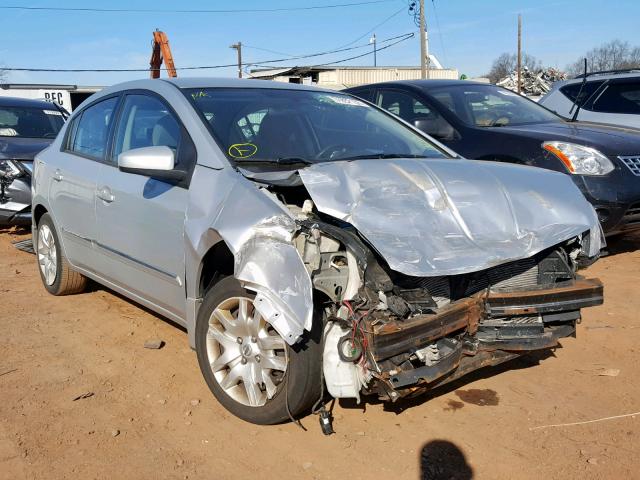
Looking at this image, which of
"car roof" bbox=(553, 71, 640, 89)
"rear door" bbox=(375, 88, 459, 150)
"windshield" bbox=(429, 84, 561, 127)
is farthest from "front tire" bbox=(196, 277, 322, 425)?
"car roof" bbox=(553, 71, 640, 89)

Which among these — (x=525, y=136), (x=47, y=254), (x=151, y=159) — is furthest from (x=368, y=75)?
(x=151, y=159)

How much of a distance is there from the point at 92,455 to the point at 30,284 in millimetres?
3551

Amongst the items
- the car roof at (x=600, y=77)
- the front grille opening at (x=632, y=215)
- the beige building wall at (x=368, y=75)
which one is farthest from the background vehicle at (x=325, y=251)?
the beige building wall at (x=368, y=75)

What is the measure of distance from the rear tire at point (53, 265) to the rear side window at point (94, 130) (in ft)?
2.59

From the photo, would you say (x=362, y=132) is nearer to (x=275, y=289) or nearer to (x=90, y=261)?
(x=275, y=289)

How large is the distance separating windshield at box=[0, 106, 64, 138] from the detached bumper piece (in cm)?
799

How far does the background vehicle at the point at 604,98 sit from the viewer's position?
7.99 m

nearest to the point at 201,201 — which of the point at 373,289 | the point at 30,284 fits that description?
the point at 373,289

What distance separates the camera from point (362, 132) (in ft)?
13.8

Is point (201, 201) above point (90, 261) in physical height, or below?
above

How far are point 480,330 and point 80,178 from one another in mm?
3083

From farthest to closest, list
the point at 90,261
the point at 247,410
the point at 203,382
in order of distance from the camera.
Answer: the point at 90,261, the point at 203,382, the point at 247,410

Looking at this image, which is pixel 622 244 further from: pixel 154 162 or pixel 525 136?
pixel 154 162

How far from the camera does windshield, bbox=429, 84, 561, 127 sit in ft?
21.8
